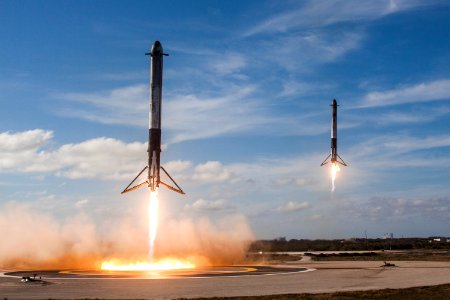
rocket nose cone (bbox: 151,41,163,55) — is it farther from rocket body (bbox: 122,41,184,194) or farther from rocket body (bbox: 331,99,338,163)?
rocket body (bbox: 331,99,338,163)

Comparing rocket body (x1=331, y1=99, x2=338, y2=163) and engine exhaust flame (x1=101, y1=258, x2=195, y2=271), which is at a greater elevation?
rocket body (x1=331, y1=99, x2=338, y2=163)

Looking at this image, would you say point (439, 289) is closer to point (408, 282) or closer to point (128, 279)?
point (408, 282)

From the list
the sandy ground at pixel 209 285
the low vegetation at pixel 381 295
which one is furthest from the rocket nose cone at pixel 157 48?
the low vegetation at pixel 381 295

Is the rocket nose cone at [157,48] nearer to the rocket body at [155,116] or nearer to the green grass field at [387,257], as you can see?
the rocket body at [155,116]

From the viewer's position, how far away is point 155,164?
47.7 m

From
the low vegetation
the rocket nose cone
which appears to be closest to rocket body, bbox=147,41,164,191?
the rocket nose cone

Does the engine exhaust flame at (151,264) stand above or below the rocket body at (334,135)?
below

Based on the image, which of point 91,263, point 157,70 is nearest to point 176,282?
point 157,70

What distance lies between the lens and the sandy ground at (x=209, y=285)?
31750mm

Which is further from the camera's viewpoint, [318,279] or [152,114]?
[152,114]

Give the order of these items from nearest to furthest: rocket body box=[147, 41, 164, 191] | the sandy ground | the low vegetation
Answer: the low vegetation, the sandy ground, rocket body box=[147, 41, 164, 191]

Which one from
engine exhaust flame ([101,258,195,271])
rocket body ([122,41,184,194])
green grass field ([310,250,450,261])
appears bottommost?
green grass field ([310,250,450,261])

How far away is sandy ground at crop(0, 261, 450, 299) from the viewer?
104ft

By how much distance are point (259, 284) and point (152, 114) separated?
17.3m
